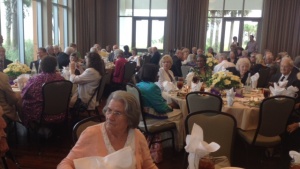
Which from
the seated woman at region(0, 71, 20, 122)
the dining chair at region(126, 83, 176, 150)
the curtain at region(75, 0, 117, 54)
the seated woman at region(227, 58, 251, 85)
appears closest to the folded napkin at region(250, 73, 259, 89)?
the seated woman at region(227, 58, 251, 85)

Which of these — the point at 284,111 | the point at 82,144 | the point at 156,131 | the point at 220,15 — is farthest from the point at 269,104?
the point at 220,15

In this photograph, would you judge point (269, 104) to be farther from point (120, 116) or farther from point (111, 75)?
point (111, 75)

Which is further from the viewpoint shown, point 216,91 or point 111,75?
point 111,75

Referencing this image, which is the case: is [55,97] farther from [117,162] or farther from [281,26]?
[281,26]

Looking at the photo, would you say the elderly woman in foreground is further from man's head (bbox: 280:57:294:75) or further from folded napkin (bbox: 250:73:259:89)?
man's head (bbox: 280:57:294:75)

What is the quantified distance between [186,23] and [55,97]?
9.91 meters

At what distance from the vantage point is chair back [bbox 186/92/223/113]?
327 cm

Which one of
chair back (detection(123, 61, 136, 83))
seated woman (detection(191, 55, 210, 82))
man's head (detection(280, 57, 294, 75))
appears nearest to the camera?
man's head (detection(280, 57, 294, 75))

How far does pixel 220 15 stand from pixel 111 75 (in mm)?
7349

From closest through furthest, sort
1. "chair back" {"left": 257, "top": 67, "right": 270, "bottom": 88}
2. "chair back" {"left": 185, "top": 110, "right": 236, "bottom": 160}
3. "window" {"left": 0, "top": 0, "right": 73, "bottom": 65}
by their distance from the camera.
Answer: "chair back" {"left": 185, "top": 110, "right": 236, "bottom": 160}
"chair back" {"left": 257, "top": 67, "right": 270, "bottom": 88}
"window" {"left": 0, "top": 0, "right": 73, "bottom": 65}

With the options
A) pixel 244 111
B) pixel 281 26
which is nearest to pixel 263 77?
pixel 244 111

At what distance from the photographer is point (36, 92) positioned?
3.59m

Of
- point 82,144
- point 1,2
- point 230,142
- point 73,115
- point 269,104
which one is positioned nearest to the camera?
point 82,144

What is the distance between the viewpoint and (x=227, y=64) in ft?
19.1
